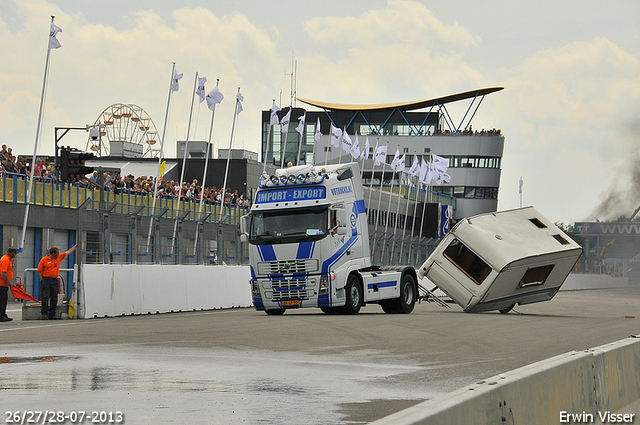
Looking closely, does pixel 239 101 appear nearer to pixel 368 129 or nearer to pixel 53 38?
pixel 53 38

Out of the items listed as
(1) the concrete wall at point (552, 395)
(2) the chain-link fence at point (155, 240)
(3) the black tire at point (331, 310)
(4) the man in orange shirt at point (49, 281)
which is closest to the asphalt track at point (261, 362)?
(4) the man in orange shirt at point (49, 281)

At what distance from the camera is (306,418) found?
8227mm

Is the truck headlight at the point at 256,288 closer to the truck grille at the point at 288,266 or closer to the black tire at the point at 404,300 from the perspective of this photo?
the truck grille at the point at 288,266

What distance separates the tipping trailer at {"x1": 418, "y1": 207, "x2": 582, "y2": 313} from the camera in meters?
24.9

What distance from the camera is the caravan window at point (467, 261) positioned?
2531cm

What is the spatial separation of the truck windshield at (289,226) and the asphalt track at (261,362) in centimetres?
218

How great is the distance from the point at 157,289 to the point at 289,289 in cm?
427

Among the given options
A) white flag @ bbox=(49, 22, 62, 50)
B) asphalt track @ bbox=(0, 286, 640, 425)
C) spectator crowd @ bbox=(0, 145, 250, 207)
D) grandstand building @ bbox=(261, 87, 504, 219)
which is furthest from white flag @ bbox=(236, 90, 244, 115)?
grandstand building @ bbox=(261, 87, 504, 219)

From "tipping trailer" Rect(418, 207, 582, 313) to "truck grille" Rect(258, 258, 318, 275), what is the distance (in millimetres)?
4114

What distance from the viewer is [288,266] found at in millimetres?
24297

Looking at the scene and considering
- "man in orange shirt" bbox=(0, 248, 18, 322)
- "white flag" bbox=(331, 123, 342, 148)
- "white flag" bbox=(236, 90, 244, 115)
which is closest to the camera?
"man in orange shirt" bbox=(0, 248, 18, 322)

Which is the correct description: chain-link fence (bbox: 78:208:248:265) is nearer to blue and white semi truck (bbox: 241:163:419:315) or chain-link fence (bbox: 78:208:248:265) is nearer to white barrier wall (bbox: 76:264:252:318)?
white barrier wall (bbox: 76:264:252:318)

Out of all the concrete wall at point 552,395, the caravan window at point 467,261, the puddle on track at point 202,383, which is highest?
the caravan window at point 467,261

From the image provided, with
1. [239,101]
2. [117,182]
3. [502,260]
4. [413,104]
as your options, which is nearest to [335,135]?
[239,101]
